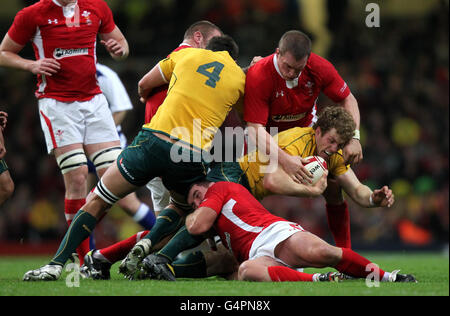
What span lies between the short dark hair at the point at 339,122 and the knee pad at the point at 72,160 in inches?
79.0

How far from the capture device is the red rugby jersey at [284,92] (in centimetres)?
509

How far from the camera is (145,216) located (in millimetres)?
6754

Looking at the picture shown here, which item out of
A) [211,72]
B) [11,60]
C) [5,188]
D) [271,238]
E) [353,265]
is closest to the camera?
[353,265]

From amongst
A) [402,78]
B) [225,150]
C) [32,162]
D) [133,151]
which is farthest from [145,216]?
[402,78]

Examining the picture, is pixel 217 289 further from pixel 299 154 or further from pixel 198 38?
pixel 198 38

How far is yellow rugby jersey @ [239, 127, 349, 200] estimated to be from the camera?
516 centimetres

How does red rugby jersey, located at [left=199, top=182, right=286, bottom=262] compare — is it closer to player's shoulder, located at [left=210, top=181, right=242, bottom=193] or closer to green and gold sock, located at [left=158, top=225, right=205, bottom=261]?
player's shoulder, located at [left=210, top=181, right=242, bottom=193]

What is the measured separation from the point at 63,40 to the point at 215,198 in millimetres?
1997

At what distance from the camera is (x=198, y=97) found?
477 centimetres

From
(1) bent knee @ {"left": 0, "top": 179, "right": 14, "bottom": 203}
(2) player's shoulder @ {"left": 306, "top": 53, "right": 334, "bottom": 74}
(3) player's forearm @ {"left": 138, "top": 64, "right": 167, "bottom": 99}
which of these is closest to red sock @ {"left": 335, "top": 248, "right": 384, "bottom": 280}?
(2) player's shoulder @ {"left": 306, "top": 53, "right": 334, "bottom": 74}

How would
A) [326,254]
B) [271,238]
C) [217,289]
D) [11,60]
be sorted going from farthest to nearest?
1. [11,60]
2. [271,238]
3. [326,254]
4. [217,289]

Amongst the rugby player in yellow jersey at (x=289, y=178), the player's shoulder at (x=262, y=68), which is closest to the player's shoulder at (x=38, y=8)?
the player's shoulder at (x=262, y=68)

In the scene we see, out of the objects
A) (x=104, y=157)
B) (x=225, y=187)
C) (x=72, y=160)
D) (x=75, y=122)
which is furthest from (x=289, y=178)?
(x=75, y=122)

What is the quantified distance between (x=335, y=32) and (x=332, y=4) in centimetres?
62
